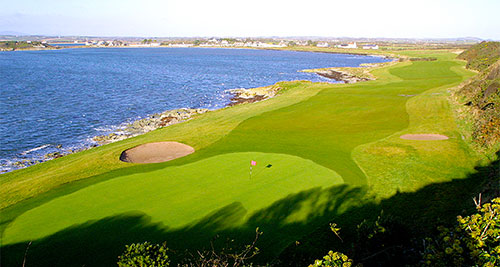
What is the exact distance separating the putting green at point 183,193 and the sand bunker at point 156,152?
2.97 metres

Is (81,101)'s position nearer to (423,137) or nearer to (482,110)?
(423,137)

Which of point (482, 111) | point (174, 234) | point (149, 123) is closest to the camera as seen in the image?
point (174, 234)

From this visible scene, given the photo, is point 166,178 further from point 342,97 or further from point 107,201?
point 342,97

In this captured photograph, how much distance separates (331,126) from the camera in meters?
26.4

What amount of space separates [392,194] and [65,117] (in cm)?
3848

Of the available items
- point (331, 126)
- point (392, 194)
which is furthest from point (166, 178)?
point (331, 126)

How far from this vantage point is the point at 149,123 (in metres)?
35.2

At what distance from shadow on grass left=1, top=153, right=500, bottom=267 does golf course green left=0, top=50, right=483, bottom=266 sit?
0.06m

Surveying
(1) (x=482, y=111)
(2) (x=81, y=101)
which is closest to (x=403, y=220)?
(1) (x=482, y=111)

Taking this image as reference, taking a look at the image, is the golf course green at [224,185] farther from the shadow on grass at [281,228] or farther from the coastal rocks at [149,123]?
the coastal rocks at [149,123]

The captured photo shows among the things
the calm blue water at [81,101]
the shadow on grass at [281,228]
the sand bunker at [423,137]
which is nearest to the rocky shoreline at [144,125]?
the calm blue water at [81,101]

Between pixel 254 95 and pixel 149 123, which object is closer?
pixel 149 123

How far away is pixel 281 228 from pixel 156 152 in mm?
12858

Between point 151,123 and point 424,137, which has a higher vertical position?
point 424,137
